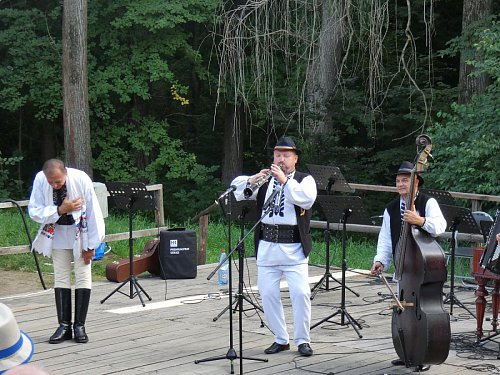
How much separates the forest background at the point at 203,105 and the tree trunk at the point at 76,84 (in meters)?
0.05

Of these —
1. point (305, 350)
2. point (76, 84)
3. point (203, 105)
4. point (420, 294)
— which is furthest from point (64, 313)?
point (203, 105)

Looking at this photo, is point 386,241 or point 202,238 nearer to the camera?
point 386,241

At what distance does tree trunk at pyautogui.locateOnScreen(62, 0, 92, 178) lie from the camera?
16.8 m

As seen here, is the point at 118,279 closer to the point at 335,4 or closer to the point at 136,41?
the point at 335,4

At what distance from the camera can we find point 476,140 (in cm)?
1327

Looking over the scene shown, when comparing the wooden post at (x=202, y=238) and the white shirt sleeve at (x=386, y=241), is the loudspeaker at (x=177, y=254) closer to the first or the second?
the wooden post at (x=202, y=238)

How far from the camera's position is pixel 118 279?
10.7m

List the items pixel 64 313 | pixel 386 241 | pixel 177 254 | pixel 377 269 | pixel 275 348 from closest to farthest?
pixel 377 269 < pixel 386 241 < pixel 275 348 < pixel 64 313 < pixel 177 254

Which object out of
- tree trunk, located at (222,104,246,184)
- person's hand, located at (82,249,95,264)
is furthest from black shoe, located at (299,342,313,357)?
tree trunk, located at (222,104,246,184)

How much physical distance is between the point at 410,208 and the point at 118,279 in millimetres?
4851

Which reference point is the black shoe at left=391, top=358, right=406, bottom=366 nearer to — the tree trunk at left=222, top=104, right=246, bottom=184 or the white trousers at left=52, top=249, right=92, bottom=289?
the white trousers at left=52, top=249, right=92, bottom=289

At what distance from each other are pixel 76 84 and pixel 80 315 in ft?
31.7

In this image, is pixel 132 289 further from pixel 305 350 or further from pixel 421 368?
pixel 421 368

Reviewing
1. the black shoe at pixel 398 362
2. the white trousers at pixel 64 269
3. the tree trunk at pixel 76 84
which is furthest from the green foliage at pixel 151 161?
the black shoe at pixel 398 362
